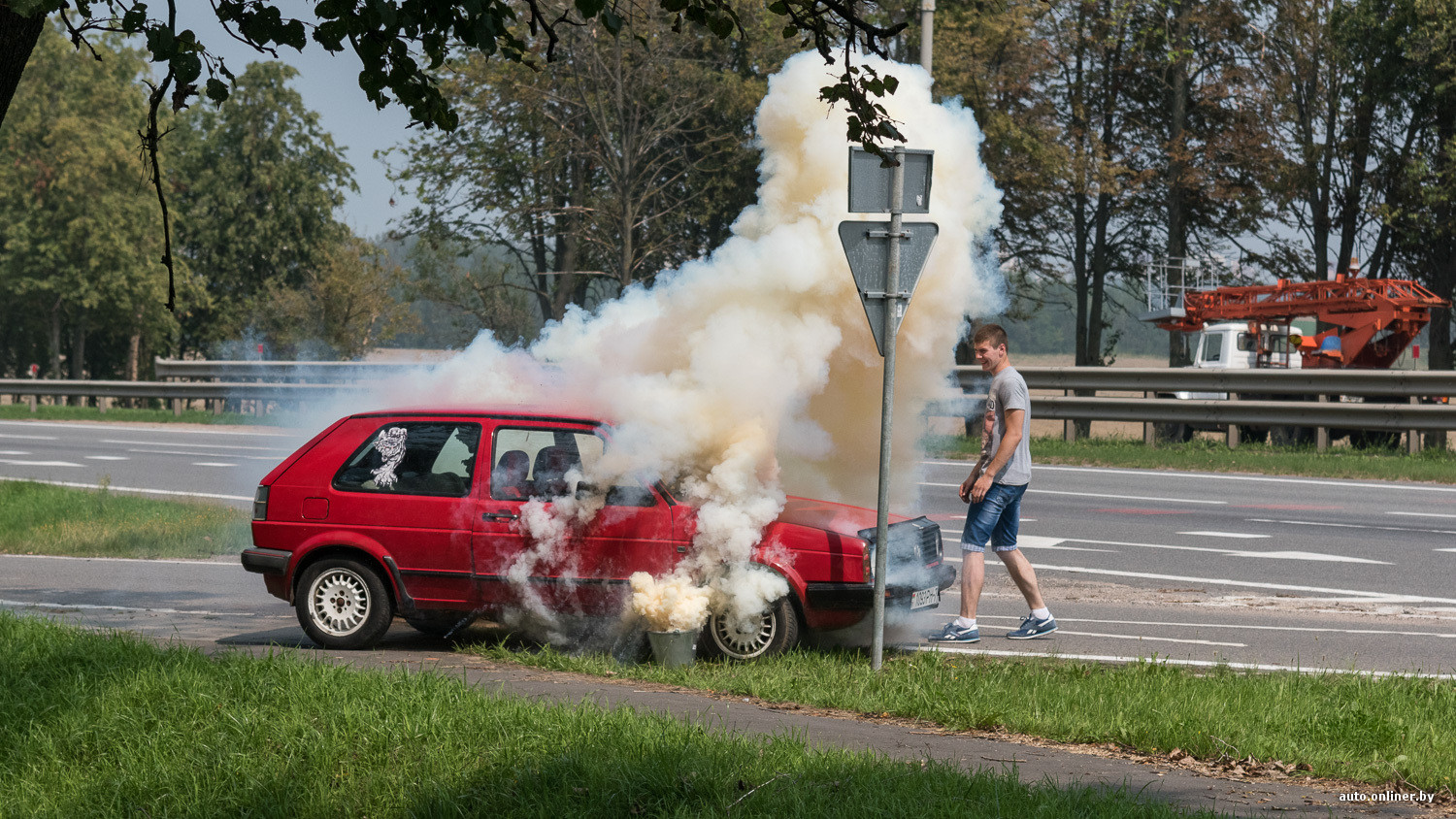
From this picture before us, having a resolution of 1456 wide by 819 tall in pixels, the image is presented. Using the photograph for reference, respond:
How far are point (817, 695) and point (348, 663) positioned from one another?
256 cm

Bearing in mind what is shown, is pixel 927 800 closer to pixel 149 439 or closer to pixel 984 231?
pixel 984 231

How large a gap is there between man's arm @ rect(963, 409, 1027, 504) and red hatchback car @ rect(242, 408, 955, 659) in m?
0.38

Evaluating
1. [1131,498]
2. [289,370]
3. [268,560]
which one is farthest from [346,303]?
[268,560]

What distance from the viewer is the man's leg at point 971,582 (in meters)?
8.63

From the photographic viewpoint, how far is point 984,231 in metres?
8.88

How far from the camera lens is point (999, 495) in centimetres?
852

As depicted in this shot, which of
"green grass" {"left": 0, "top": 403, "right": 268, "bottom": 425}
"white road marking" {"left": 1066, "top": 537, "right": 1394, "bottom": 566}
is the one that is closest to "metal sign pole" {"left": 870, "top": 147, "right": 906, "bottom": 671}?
"white road marking" {"left": 1066, "top": 537, "right": 1394, "bottom": 566}

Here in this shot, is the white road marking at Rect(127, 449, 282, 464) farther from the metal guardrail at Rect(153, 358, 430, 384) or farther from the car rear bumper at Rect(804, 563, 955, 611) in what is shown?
the car rear bumper at Rect(804, 563, 955, 611)

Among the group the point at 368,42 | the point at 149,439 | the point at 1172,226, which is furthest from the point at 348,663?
the point at 1172,226

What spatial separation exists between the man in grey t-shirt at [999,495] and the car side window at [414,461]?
317 cm

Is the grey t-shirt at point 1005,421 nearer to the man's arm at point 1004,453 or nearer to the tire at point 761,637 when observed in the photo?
the man's arm at point 1004,453

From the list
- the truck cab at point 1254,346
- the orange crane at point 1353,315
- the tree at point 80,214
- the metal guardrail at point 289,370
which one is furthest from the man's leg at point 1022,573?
the tree at point 80,214

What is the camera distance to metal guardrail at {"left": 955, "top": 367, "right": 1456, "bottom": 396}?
811 inches

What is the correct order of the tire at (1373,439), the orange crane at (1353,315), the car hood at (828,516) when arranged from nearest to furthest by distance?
the car hood at (828,516)
the tire at (1373,439)
the orange crane at (1353,315)
